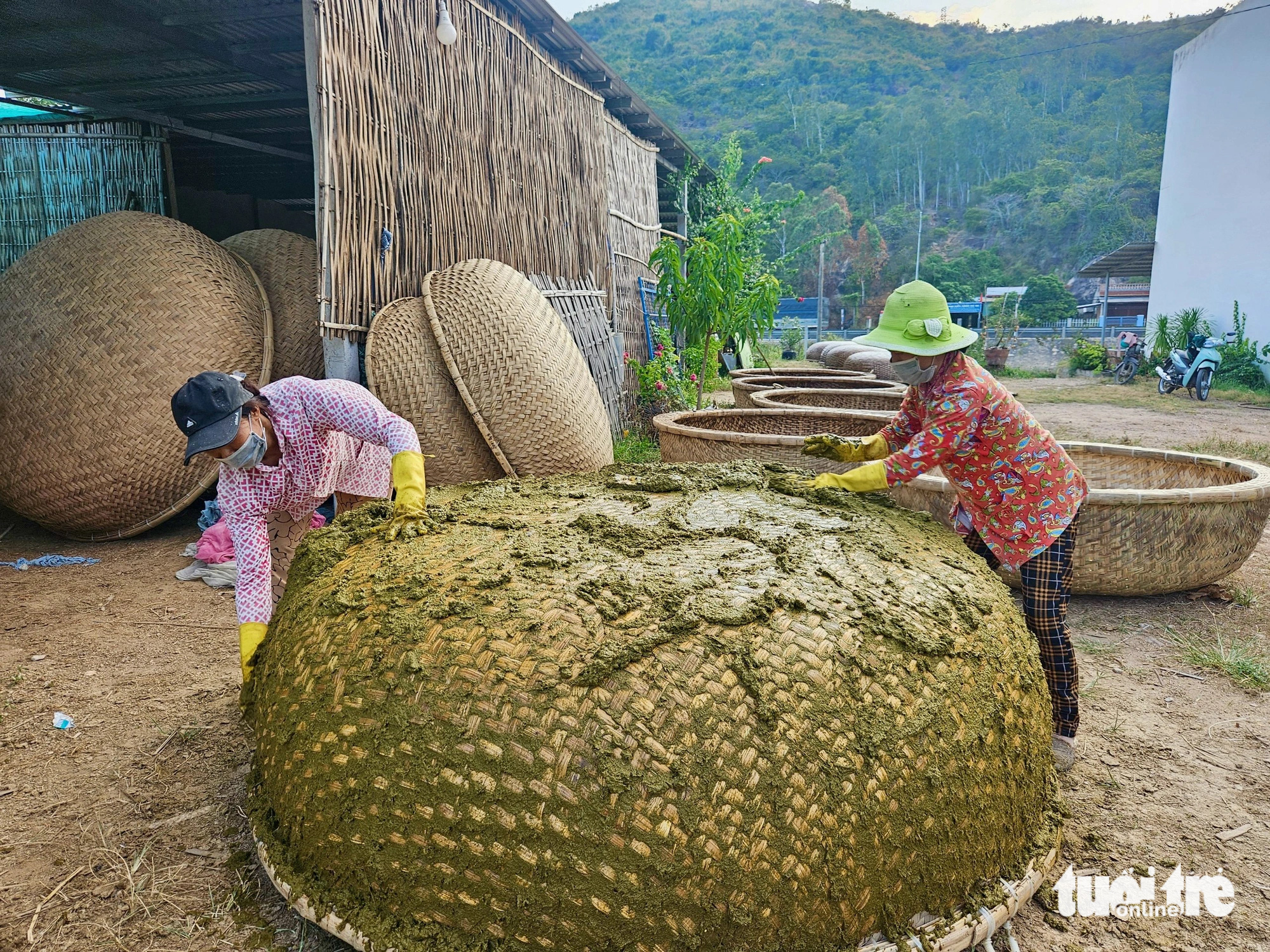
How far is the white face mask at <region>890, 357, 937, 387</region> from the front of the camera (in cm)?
204

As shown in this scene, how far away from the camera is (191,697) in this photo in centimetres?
255

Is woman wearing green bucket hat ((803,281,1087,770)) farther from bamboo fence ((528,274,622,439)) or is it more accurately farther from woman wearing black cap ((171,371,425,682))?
bamboo fence ((528,274,622,439))

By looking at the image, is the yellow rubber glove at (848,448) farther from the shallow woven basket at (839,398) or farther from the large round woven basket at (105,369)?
the large round woven basket at (105,369)

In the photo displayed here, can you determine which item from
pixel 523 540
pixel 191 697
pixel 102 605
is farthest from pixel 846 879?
pixel 102 605

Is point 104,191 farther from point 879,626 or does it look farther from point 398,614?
point 879,626

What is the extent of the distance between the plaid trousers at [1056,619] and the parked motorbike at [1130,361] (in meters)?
15.5

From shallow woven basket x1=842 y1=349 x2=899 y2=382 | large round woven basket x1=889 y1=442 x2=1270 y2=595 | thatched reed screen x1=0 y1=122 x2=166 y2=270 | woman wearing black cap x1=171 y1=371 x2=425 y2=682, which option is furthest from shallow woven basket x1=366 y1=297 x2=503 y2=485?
shallow woven basket x1=842 y1=349 x2=899 y2=382

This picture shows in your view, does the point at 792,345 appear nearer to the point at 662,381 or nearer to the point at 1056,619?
the point at 662,381

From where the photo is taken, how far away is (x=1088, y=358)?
18.0m

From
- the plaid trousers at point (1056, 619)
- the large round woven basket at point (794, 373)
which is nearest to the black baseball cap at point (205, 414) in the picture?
the plaid trousers at point (1056, 619)

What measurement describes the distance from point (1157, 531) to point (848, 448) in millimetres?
1606

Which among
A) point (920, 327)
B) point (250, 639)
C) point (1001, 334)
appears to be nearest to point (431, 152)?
point (250, 639)

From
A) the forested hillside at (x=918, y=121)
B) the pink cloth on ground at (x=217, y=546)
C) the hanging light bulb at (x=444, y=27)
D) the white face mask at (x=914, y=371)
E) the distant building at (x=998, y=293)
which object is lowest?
the pink cloth on ground at (x=217, y=546)

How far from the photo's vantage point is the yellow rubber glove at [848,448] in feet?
7.93
